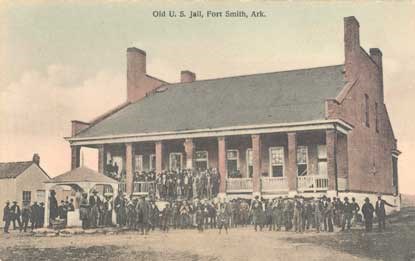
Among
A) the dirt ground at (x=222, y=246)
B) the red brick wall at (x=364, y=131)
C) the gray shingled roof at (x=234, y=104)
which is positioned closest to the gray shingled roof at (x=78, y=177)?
the dirt ground at (x=222, y=246)

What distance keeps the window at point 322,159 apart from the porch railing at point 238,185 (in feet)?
9.20

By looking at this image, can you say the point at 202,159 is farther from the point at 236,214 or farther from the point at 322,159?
the point at 236,214

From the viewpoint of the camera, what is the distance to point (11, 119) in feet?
59.0

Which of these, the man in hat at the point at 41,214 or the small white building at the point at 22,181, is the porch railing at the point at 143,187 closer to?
the small white building at the point at 22,181

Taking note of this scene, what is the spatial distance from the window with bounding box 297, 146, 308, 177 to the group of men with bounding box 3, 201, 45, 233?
32.9 feet

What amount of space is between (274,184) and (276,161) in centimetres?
180

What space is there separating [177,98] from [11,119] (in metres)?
10.3

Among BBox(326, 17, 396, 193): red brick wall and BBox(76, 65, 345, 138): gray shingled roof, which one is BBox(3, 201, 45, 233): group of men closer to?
BBox(76, 65, 345, 138): gray shingled roof

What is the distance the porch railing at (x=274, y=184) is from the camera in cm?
2247

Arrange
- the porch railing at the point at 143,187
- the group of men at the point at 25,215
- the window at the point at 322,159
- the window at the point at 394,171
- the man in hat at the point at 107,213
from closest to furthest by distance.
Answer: the group of men at the point at 25,215 → the man in hat at the point at 107,213 → the window at the point at 322,159 → the porch railing at the point at 143,187 → the window at the point at 394,171

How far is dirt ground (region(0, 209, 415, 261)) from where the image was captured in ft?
48.9

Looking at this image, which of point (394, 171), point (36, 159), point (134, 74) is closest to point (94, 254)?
point (36, 159)

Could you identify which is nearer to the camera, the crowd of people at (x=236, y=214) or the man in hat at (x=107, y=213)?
the crowd of people at (x=236, y=214)

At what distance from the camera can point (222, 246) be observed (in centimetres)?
1606
